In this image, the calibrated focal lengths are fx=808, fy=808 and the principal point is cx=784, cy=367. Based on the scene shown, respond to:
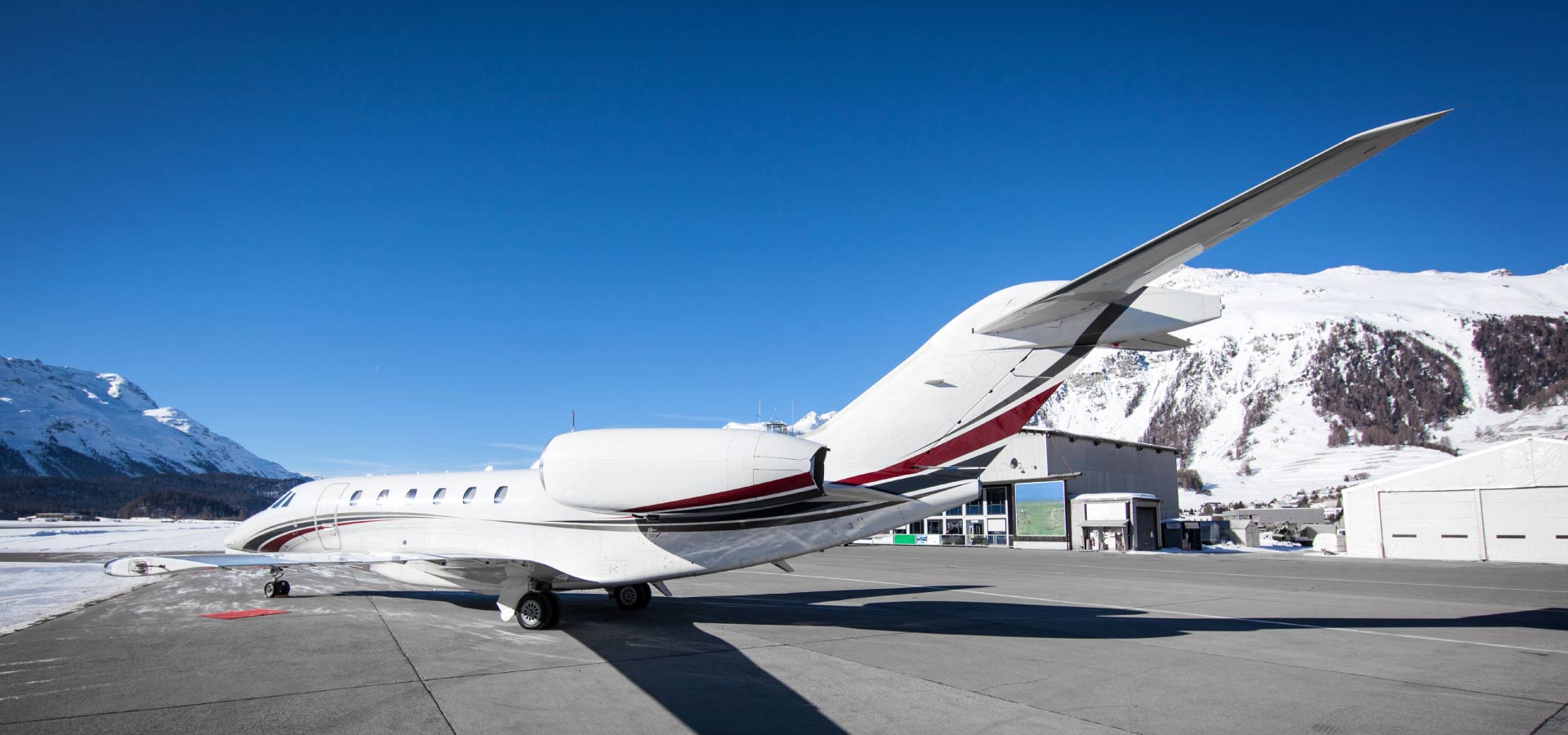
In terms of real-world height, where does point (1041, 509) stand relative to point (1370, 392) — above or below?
below

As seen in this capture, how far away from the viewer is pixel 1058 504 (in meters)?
45.6

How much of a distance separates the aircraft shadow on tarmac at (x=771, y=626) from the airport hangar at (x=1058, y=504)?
28018mm

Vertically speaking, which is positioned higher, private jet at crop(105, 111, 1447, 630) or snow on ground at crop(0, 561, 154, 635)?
private jet at crop(105, 111, 1447, 630)

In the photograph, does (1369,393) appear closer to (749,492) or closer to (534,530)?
(749,492)

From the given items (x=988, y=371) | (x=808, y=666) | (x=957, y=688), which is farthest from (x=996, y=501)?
(x=957, y=688)

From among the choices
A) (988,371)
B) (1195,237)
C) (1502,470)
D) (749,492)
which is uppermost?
(1195,237)

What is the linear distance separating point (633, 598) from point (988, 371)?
7.71 metres

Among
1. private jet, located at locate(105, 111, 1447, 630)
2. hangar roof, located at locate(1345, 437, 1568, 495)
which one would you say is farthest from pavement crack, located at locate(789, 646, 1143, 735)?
hangar roof, located at locate(1345, 437, 1568, 495)

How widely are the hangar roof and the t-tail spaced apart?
107 feet

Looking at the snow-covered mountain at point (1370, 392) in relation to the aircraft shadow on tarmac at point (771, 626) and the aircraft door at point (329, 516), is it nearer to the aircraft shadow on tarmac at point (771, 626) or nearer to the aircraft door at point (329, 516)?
the aircraft shadow on tarmac at point (771, 626)

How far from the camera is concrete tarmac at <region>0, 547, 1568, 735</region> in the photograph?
21.5 feet

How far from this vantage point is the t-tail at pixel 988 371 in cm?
923

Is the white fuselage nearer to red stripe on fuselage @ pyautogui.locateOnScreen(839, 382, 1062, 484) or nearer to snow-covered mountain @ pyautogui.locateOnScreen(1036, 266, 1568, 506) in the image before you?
red stripe on fuselage @ pyautogui.locateOnScreen(839, 382, 1062, 484)

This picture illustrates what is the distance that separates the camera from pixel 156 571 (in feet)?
32.0
